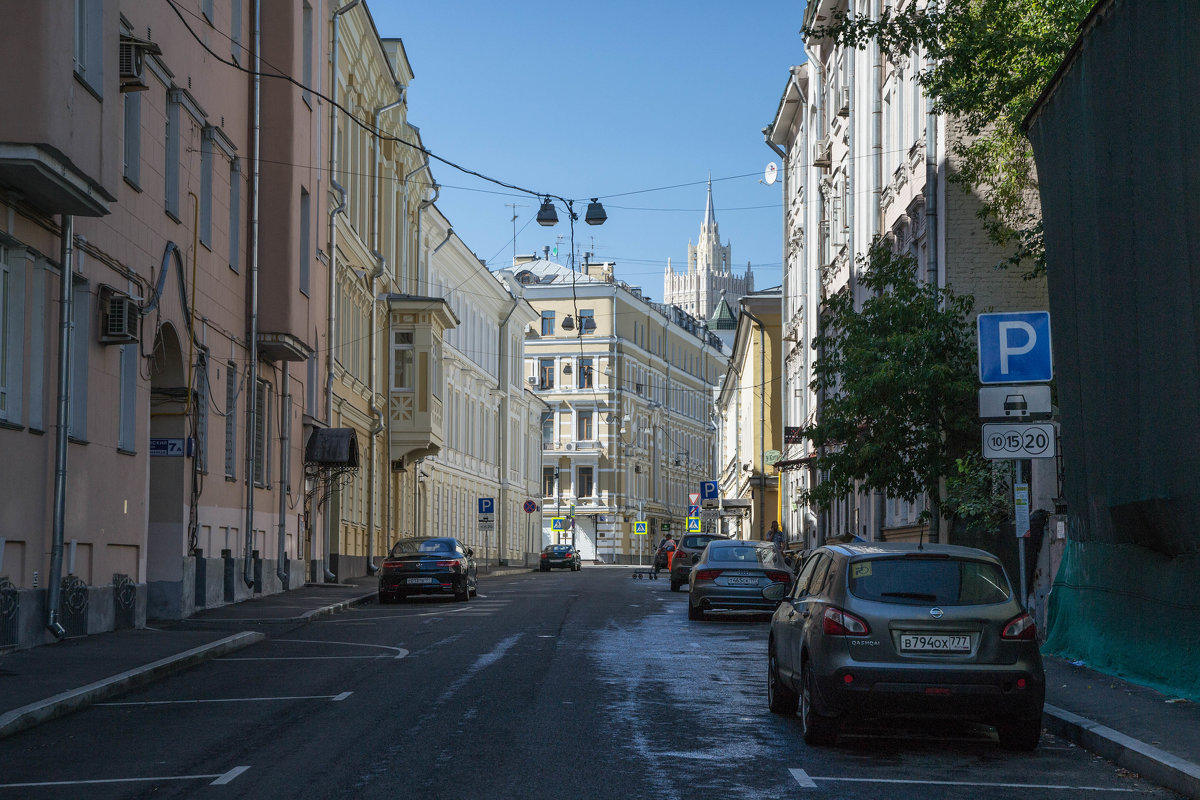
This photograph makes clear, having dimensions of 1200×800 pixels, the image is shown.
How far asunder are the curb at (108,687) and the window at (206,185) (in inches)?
355

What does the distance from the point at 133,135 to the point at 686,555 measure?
69.2 feet

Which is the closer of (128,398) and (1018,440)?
(1018,440)

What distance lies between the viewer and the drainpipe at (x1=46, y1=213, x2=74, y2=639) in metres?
17.7

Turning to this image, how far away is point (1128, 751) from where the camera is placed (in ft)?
32.8

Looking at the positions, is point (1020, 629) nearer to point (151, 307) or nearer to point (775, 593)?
point (775, 593)

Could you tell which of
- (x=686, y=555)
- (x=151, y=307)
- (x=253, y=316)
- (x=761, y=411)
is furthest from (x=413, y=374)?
(x=151, y=307)

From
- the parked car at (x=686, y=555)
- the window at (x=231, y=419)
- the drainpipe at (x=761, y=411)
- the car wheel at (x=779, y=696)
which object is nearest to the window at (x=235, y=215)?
the window at (x=231, y=419)

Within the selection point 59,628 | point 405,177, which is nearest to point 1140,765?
point 59,628

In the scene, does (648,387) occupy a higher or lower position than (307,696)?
higher

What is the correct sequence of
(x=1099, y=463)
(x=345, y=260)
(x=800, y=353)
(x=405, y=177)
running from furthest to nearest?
(x=800, y=353), (x=405, y=177), (x=345, y=260), (x=1099, y=463)

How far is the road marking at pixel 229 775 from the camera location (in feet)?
29.1

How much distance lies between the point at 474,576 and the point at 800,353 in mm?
22029

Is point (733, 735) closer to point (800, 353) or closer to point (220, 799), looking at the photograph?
point (220, 799)

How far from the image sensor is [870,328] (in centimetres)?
2281
